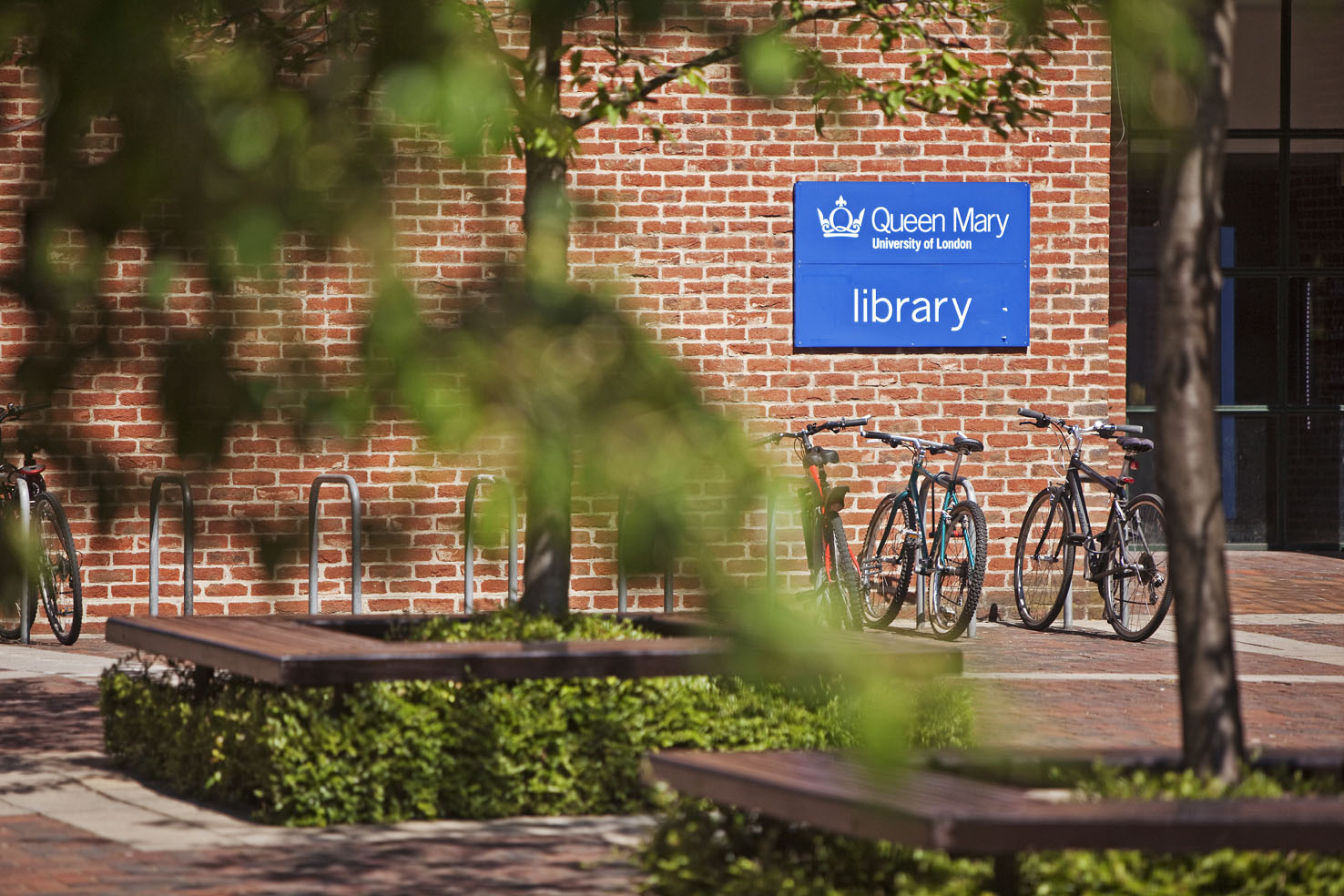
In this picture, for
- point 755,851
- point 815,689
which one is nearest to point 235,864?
point 755,851

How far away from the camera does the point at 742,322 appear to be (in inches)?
452

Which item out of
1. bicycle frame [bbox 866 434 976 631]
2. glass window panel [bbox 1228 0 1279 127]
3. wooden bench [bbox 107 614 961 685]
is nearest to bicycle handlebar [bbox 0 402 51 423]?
wooden bench [bbox 107 614 961 685]

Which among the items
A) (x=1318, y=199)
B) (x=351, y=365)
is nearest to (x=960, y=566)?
(x=1318, y=199)

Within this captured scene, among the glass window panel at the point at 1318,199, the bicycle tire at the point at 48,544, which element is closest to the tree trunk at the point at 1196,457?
the bicycle tire at the point at 48,544

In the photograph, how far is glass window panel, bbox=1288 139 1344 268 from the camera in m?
16.9

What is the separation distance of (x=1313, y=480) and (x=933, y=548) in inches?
292

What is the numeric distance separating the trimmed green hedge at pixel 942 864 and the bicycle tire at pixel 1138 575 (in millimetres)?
6645

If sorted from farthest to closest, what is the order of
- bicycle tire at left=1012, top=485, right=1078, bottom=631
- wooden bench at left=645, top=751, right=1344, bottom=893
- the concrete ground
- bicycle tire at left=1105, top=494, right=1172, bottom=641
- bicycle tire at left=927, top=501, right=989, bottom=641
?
bicycle tire at left=1012, top=485, right=1078, bottom=631 < bicycle tire at left=1105, top=494, right=1172, bottom=641 < bicycle tire at left=927, top=501, right=989, bottom=641 < the concrete ground < wooden bench at left=645, top=751, right=1344, bottom=893

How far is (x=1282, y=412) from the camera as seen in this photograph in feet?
55.6

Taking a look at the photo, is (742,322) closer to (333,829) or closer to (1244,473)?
(333,829)

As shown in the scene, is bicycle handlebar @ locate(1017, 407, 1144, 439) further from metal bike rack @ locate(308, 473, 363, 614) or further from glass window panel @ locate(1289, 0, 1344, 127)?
metal bike rack @ locate(308, 473, 363, 614)

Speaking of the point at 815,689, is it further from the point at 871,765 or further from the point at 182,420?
the point at 182,420

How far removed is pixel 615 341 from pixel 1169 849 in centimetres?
272

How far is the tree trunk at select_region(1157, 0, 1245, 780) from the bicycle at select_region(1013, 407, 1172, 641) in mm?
6656
